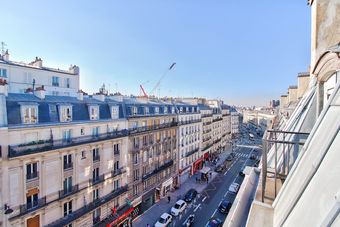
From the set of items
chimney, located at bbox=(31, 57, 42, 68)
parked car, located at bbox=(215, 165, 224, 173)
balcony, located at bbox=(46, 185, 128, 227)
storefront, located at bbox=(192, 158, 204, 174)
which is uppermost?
chimney, located at bbox=(31, 57, 42, 68)

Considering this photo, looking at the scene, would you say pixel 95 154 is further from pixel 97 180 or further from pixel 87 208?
pixel 87 208

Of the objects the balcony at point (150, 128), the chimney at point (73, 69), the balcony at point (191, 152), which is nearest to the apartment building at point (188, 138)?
the balcony at point (191, 152)

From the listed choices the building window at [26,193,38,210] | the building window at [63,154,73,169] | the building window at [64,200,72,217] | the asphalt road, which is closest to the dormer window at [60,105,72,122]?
the building window at [63,154,73,169]

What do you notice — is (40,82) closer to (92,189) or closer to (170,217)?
(92,189)

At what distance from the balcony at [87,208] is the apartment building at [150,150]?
2.58 m

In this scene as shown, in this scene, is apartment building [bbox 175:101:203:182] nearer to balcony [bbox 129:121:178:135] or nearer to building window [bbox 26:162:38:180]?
balcony [bbox 129:121:178:135]

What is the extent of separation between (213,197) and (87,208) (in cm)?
2140

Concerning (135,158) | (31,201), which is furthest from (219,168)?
(31,201)

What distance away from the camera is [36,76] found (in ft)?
101

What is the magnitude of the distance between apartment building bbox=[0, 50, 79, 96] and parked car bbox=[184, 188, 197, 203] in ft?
74.9

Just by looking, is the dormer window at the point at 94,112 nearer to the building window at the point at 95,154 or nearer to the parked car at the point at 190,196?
the building window at the point at 95,154

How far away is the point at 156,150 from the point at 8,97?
2047cm

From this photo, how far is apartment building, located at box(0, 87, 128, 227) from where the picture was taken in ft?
49.5

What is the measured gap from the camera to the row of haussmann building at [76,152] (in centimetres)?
1537
